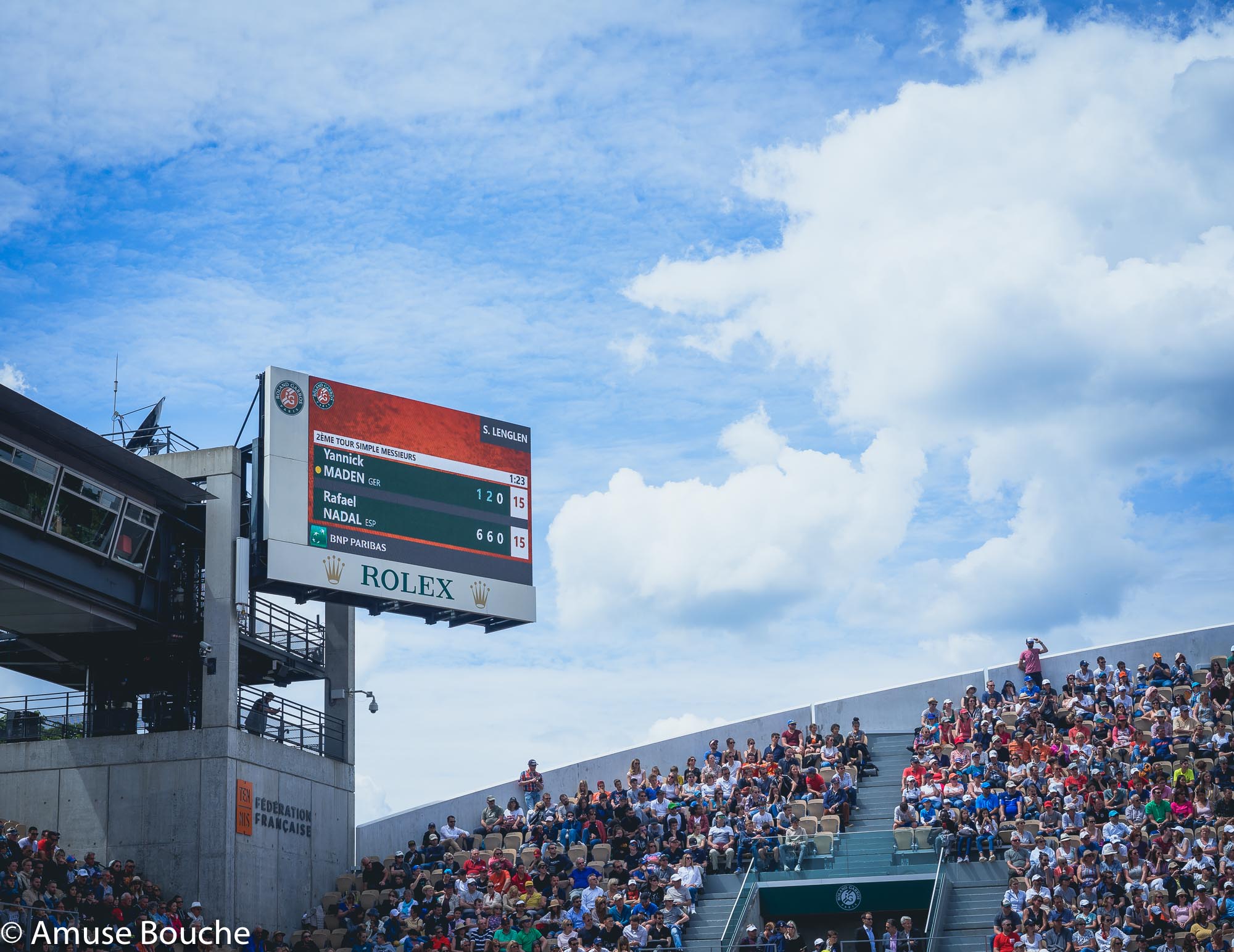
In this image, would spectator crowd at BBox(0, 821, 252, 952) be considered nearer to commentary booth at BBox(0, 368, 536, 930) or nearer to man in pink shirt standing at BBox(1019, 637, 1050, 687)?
commentary booth at BBox(0, 368, 536, 930)

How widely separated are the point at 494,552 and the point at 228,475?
5824 millimetres

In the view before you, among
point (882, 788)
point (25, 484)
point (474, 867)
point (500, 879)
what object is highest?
point (25, 484)

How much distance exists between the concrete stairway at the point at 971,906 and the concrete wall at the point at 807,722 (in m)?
8.93

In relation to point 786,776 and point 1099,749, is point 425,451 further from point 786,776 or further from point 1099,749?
point 1099,749

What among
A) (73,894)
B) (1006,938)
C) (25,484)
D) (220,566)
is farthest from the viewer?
(220,566)

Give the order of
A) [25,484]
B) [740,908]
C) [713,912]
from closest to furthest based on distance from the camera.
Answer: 1. [25,484]
2. [740,908]
3. [713,912]

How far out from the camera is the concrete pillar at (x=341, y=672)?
109 ft

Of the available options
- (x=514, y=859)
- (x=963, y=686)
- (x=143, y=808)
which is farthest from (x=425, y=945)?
(x=963, y=686)

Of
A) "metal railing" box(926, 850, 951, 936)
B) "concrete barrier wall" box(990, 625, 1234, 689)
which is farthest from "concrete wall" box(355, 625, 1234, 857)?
"metal railing" box(926, 850, 951, 936)

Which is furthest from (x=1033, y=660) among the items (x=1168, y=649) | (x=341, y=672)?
(x=341, y=672)

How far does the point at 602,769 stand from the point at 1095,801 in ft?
43.9

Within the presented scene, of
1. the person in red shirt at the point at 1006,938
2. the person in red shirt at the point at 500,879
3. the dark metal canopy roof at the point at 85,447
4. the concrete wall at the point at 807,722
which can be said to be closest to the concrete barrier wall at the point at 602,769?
the concrete wall at the point at 807,722

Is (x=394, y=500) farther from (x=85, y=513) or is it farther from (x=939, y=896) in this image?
(x=939, y=896)

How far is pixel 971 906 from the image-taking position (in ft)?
83.7
